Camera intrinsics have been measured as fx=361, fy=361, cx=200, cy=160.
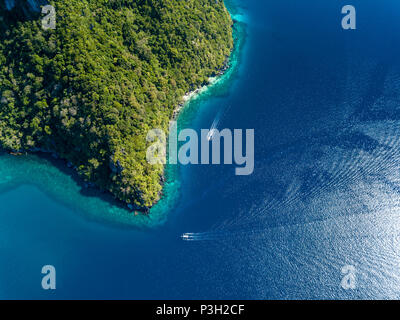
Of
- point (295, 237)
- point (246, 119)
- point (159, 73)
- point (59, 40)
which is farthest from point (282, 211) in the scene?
point (59, 40)

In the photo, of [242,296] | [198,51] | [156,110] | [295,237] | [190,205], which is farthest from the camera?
[198,51]

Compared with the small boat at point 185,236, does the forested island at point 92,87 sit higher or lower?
higher

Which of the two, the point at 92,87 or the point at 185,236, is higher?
the point at 92,87

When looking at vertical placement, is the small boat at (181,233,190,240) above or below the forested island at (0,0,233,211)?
below

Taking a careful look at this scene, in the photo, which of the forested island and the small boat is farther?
the forested island

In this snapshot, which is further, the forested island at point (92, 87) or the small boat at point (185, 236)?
A: the forested island at point (92, 87)

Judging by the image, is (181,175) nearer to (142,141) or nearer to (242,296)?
(142,141)

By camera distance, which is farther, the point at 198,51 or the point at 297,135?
the point at 198,51

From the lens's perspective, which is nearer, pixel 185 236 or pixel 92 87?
pixel 185 236
